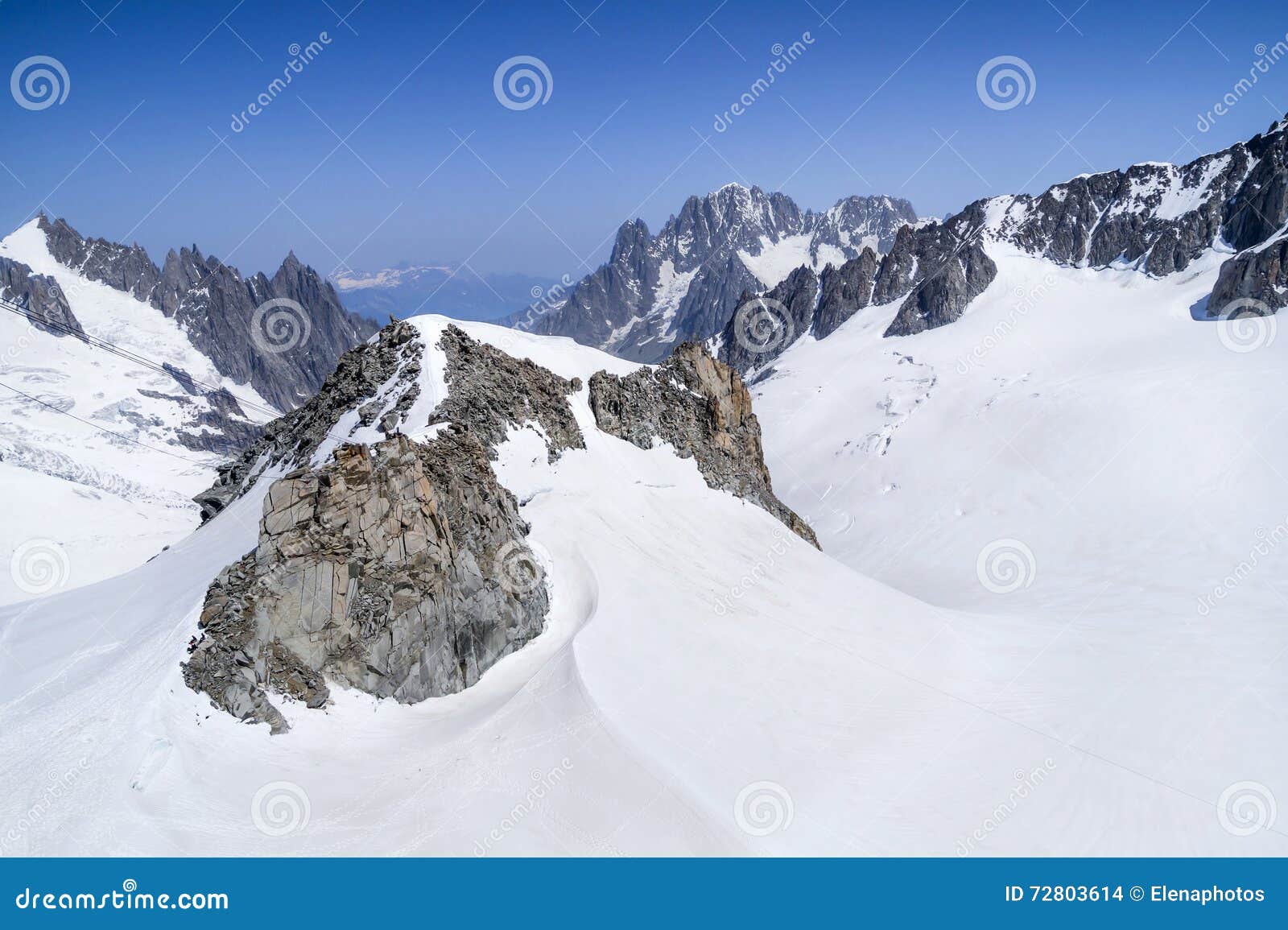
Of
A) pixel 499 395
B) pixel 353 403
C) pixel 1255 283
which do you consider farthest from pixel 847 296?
pixel 353 403

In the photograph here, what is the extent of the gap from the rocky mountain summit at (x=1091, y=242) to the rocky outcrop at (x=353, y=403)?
88.8 meters

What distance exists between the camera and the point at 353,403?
3122cm

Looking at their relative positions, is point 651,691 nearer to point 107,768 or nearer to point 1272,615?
point 107,768

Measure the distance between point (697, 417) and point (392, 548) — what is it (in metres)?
25.0

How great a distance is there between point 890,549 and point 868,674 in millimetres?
37667

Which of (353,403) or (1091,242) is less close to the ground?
(1091,242)

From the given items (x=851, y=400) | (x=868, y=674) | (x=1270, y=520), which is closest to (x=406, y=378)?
(x=868, y=674)

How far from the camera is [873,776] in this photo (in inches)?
759

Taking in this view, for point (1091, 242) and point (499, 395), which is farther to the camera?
point (1091, 242)

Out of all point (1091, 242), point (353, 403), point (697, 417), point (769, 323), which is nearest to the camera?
point (353, 403)

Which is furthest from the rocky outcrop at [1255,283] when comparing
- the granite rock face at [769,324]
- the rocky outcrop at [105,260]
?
the rocky outcrop at [105,260]

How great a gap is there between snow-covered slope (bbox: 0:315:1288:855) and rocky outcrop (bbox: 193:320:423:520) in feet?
3.65

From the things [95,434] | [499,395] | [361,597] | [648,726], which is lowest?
[95,434]

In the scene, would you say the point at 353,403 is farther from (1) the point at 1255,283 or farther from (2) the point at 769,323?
(2) the point at 769,323
